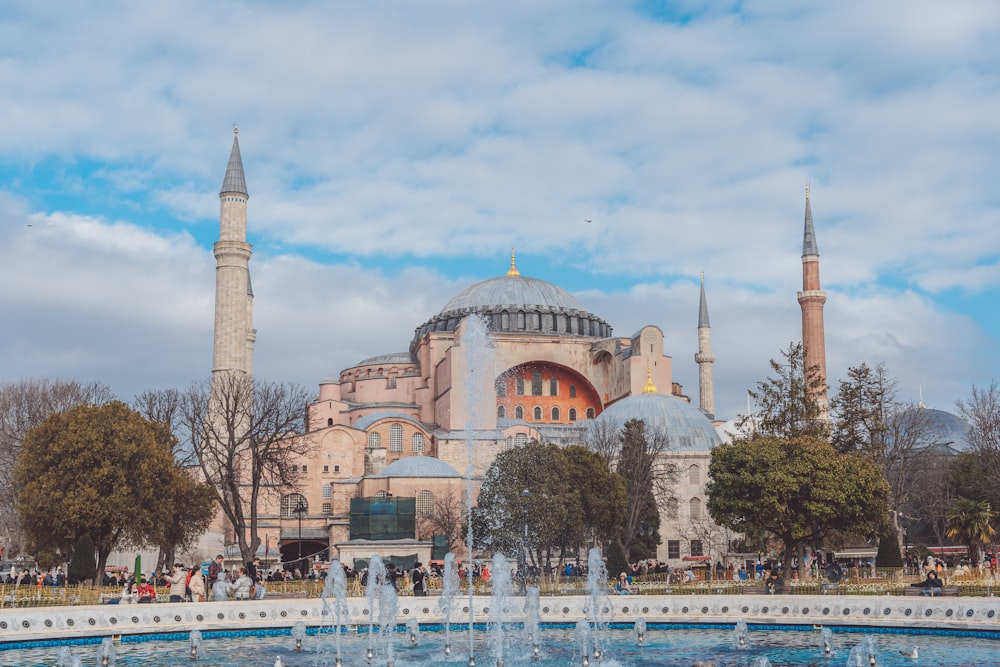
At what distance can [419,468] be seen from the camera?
126 ft

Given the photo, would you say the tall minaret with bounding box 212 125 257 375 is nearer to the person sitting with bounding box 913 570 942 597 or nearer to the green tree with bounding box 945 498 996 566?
the green tree with bounding box 945 498 996 566

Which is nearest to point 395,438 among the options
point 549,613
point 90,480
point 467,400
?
point 467,400

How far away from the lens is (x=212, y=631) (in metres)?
16.3

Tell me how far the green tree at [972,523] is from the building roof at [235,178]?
25.6m

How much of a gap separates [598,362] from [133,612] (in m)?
34.6

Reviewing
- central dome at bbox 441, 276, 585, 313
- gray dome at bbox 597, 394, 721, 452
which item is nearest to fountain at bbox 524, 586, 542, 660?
gray dome at bbox 597, 394, 721, 452

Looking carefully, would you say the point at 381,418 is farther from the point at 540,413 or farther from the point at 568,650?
the point at 568,650

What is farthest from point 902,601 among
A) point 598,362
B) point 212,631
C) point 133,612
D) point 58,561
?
point 598,362

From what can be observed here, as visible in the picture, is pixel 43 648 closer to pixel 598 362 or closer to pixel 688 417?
pixel 688 417

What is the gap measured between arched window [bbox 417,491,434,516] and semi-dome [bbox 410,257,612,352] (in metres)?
13.4

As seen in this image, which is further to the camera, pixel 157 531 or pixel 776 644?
pixel 157 531

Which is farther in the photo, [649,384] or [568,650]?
[649,384]

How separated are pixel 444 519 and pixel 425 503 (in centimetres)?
131

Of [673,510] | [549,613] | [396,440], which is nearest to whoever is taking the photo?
[549,613]
